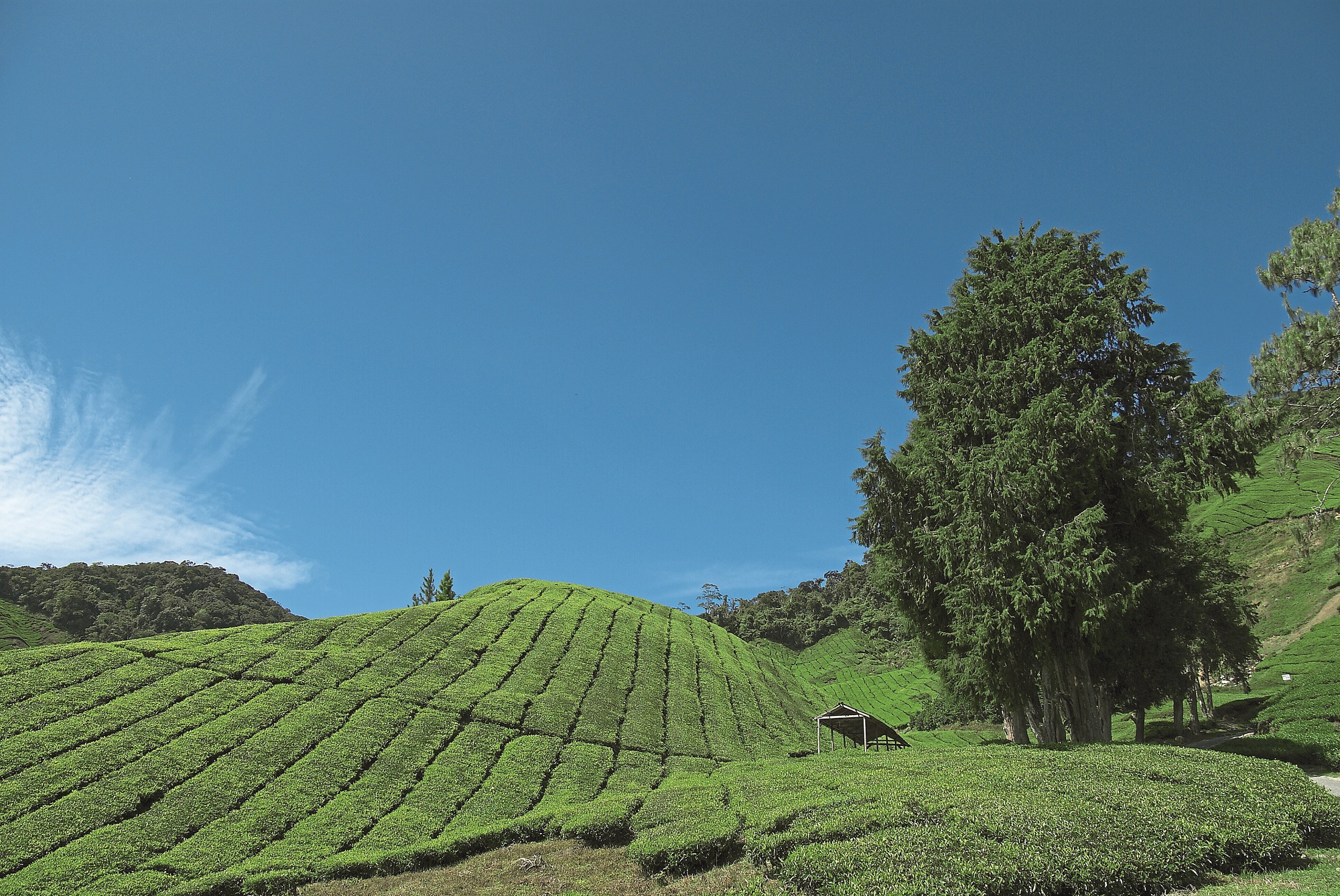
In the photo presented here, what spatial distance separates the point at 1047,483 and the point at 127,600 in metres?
106

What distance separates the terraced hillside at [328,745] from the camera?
17469 millimetres

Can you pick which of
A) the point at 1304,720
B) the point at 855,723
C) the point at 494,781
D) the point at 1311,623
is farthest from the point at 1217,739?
the point at 494,781

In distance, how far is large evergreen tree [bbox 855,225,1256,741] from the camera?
20.2m

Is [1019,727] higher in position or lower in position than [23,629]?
lower

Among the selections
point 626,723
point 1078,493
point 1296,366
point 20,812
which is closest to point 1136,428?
point 1078,493

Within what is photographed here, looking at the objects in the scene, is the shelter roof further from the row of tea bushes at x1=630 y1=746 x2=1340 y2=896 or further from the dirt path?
the dirt path

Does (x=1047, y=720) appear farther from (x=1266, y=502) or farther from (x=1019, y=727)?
(x=1266, y=502)

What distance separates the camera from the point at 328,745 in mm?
23125

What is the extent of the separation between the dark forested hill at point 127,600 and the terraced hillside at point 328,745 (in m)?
59.6

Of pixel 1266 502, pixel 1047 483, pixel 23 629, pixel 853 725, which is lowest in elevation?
pixel 853 725

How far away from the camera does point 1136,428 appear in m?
21.7

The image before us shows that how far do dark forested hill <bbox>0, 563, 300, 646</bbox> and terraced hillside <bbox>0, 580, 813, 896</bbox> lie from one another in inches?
2348

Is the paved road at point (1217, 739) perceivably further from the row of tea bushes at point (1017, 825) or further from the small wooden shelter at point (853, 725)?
the row of tea bushes at point (1017, 825)

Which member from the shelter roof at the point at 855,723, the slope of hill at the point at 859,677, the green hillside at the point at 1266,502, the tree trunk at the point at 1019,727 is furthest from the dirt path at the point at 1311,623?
the tree trunk at the point at 1019,727
